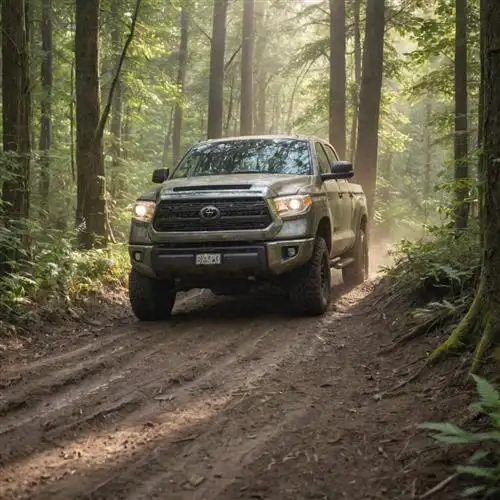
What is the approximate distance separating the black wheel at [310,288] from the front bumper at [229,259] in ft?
0.49

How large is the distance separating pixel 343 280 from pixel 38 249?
515cm

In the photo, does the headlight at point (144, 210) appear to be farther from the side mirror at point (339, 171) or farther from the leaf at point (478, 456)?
the leaf at point (478, 456)

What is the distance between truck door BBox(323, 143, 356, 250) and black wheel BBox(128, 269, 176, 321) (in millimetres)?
2959

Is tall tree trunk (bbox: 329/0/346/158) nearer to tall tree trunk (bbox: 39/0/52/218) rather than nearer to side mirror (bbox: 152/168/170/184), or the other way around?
tall tree trunk (bbox: 39/0/52/218)

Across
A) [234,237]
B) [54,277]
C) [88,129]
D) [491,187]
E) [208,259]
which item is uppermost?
[88,129]

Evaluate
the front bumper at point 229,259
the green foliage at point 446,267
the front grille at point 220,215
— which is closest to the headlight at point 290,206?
the front grille at point 220,215

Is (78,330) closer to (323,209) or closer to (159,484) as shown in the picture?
(323,209)

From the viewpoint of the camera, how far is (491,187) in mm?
4082

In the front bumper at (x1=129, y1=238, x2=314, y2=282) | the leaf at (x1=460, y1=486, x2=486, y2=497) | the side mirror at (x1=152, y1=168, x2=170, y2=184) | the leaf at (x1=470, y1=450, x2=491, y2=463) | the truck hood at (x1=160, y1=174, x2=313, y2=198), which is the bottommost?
the leaf at (x1=460, y1=486, x2=486, y2=497)

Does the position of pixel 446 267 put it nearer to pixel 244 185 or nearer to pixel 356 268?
pixel 244 185

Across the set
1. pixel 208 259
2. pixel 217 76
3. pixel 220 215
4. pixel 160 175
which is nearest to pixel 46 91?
pixel 217 76

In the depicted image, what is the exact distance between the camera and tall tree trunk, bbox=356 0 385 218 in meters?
14.1

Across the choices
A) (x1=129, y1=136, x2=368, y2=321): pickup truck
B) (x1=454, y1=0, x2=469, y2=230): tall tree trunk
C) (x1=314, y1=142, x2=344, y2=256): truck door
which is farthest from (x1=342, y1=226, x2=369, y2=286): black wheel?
(x1=129, y1=136, x2=368, y2=321): pickup truck

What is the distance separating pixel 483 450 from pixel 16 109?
7.12 m
